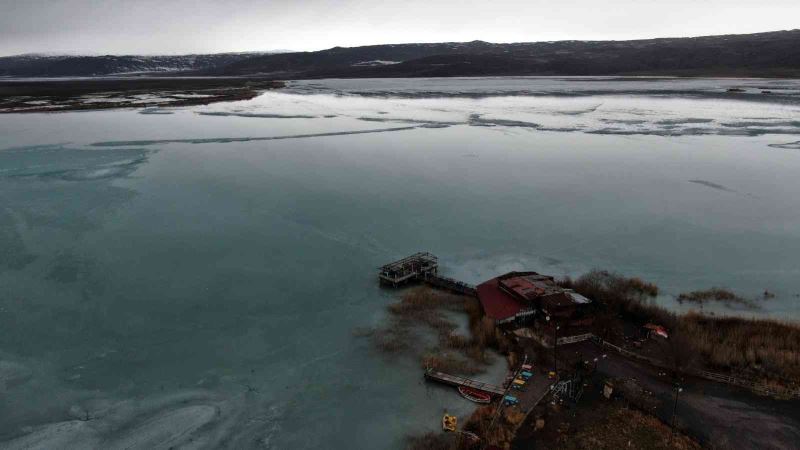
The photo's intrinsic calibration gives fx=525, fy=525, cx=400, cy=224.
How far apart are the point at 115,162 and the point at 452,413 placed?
81.8 ft

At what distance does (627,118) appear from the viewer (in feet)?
136

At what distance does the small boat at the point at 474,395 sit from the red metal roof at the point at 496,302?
97.6 inches

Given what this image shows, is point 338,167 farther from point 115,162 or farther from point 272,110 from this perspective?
point 272,110

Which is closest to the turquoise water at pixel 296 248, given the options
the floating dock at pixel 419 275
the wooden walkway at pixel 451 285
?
the floating dock at pixel 419 275

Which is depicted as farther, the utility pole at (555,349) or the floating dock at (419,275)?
the floating dock at (419,275)

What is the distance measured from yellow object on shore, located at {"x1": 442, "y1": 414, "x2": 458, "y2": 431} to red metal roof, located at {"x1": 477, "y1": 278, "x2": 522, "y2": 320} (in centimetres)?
345

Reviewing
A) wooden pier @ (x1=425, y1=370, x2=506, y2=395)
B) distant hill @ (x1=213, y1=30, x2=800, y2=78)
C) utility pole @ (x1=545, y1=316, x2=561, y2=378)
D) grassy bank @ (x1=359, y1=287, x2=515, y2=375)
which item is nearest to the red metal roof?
grassy bank @ (x1=359, y1=287, x2=515, y2=375)

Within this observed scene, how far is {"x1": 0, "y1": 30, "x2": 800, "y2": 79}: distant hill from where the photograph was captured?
10025cm

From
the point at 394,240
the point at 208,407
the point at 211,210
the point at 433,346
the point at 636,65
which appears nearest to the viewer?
the point at 208,407

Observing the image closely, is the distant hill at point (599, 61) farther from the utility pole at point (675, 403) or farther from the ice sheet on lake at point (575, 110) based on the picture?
the utility pole at point (675, 403)

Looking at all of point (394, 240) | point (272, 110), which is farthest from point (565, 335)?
point (272, 110)

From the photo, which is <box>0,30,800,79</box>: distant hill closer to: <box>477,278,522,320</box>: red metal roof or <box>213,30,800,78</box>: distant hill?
<box>213,30,800,78</box>: distant hill

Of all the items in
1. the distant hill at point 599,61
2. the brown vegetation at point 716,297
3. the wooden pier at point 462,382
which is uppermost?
the distant hill at point 599,61

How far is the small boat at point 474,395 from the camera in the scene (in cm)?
978
